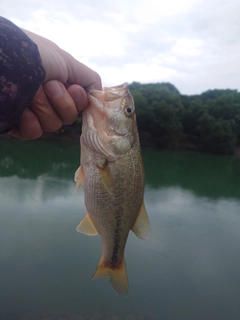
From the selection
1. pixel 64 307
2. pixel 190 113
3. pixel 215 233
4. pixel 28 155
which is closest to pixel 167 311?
pixel 64 307

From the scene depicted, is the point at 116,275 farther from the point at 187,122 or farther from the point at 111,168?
the point at 187,122

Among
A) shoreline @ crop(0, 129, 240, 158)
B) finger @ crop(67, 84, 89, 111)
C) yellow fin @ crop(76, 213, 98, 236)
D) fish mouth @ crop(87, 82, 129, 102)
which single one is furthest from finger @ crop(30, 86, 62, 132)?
shoreline @ crop(0, 129, 240, 158)

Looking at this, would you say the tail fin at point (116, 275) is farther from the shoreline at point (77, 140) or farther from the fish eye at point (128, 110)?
the shoreline at point (77, 140)

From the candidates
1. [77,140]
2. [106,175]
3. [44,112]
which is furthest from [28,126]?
[77,140]

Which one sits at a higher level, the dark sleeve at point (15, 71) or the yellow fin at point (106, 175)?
the dark sleeve at point (15, 71)

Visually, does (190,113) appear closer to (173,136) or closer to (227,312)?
(173,136)

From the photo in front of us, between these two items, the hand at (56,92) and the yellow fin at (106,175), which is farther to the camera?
the yellow fin at (106,175)

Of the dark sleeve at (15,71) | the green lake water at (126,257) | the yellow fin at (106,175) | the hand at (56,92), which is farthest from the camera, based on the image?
the green lake water at (126,257)

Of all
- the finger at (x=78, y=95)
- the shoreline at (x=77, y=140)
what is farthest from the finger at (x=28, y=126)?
the shoreline at (x=77, y=140)
